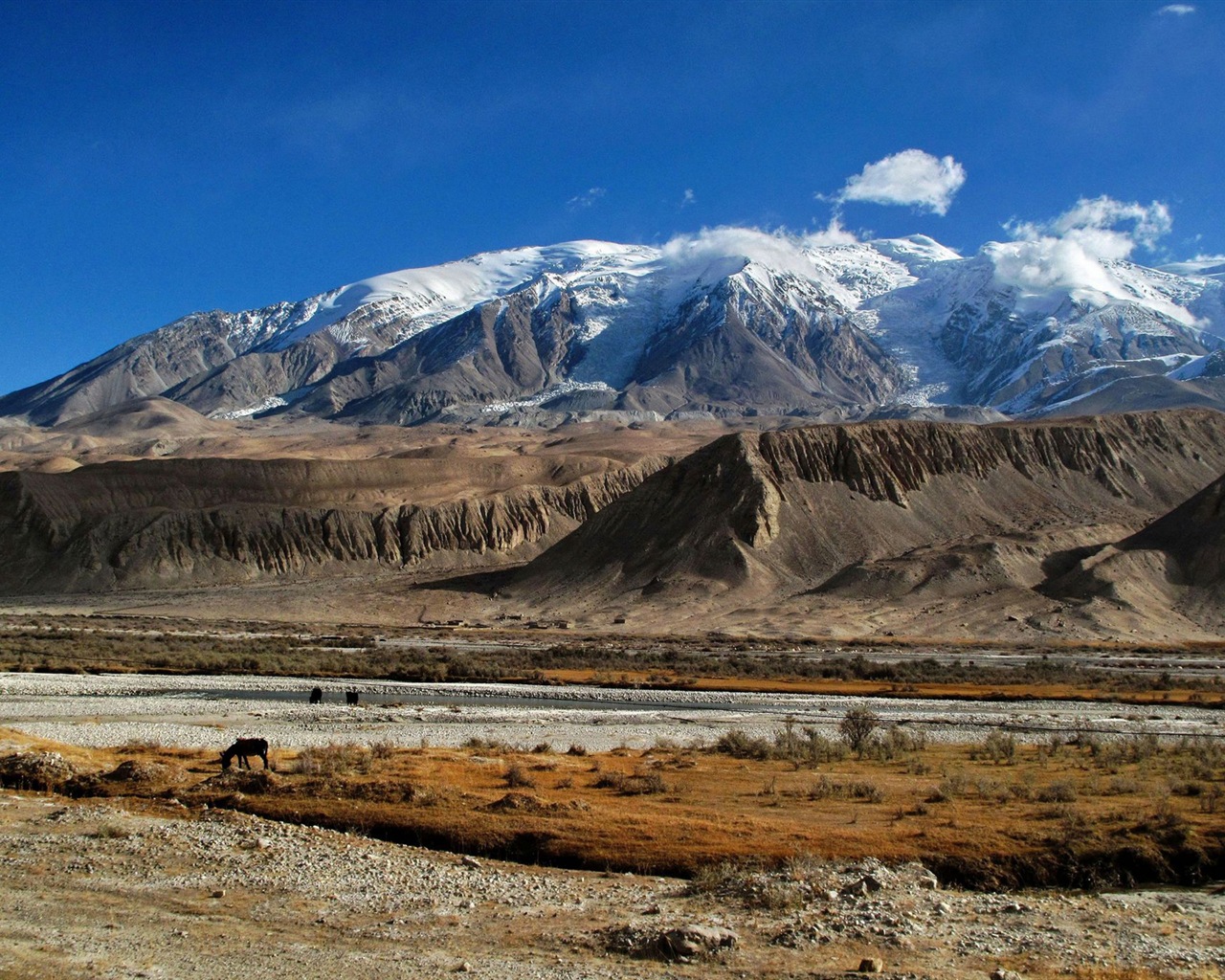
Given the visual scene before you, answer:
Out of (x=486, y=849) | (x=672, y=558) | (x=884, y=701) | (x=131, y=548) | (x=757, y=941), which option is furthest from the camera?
(x=131, y=548)

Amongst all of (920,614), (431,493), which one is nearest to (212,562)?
(431,493)

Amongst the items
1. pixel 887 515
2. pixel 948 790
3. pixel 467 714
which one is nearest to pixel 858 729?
pixel 948 790

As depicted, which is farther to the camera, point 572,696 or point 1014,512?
point 1014,512

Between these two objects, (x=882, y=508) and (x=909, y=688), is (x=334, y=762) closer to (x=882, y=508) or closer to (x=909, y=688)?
(x=909, y=688)

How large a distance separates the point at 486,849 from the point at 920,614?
233 ft

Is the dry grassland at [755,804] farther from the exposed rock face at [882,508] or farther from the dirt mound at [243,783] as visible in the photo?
the exposed rock face at [882,508]

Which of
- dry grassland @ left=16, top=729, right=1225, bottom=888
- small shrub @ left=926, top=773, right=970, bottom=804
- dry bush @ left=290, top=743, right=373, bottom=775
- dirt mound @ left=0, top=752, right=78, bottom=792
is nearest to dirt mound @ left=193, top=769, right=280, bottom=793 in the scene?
dry grassland @ left=16, top=729, right=1225, bottom=888

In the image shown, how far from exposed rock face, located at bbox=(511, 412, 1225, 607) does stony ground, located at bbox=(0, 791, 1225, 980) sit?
75.3 m

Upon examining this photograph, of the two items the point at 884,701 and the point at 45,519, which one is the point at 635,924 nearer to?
the point at 884,701

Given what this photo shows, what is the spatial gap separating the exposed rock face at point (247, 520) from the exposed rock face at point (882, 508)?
102 ft

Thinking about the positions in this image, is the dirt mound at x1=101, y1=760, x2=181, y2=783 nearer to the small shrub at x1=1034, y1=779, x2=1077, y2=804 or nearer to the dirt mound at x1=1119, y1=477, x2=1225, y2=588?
the small shrub at x1=1034, y1=779, x2=1077, y2=804

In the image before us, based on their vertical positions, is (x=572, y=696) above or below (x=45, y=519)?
below

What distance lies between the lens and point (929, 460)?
109 metres

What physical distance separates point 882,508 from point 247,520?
71.6m
